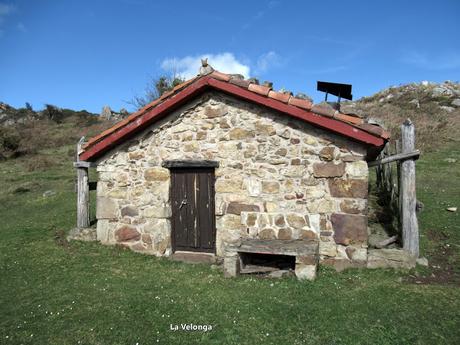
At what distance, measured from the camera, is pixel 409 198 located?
658cm

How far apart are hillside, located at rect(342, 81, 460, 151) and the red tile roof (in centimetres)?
793

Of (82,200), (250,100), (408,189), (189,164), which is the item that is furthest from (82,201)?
(408,189)

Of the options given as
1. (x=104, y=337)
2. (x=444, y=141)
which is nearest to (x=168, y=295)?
(x=104, y=337)

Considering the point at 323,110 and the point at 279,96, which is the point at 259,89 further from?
the point at 323,110

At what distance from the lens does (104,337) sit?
14.6 feet

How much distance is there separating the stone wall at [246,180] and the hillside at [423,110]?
7906mm

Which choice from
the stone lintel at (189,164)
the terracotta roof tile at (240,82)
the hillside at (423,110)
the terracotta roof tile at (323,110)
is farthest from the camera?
the hillside at (423,110)

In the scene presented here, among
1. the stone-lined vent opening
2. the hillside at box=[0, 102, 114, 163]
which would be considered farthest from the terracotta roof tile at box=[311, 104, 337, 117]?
the hillside at box=[0, 102, 114, 163]

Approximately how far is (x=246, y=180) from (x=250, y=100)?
5.27ft

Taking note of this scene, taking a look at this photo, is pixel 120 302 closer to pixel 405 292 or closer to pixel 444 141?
pixel 405 292

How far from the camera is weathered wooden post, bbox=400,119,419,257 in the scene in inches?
257

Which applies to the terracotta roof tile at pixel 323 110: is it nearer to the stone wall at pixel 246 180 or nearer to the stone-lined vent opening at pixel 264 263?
the stone wall at pixel 246 180

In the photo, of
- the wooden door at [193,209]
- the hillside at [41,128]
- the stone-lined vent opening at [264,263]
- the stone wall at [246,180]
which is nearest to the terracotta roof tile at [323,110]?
the stone wall at [246,180]

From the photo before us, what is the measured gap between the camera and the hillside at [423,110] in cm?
1845
